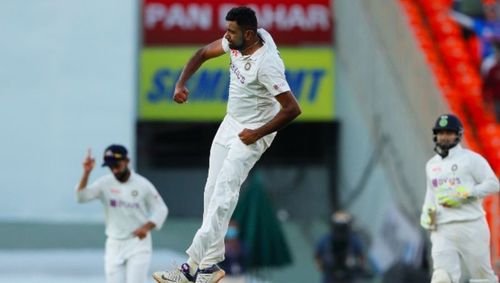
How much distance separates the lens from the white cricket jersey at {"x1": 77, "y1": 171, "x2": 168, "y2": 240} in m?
14.6

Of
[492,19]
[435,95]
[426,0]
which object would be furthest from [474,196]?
[426,0]

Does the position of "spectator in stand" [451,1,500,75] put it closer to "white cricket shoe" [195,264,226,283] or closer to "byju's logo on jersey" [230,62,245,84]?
A: "byju's logo on jersey" [230,62,245,84]

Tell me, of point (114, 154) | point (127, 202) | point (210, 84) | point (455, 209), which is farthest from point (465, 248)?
point (210, 84)

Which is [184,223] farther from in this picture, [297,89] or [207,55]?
[207,55]

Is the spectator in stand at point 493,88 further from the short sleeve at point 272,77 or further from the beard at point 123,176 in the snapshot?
the short sleeve at point 272,77

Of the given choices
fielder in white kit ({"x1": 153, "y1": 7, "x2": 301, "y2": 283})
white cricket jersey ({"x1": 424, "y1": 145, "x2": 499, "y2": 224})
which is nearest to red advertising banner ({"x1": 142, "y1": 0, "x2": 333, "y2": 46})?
white cricket jersey ({"x1": 424, "y1": 145, "x2": 499, "y2": 224})

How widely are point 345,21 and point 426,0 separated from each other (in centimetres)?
180

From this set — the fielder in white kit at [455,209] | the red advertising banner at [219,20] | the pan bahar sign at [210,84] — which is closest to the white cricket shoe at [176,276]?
the fielder in white kit at [455,209]

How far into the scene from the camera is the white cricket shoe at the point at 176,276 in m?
11.4

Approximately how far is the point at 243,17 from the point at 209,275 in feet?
6.62

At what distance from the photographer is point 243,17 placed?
11.2 meters

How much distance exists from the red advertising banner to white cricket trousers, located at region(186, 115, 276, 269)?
14908 mm

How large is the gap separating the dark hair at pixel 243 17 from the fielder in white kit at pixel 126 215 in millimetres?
3456

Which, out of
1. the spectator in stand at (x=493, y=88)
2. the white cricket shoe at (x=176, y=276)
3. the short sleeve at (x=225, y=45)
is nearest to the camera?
the white cricket shoe at (x=176, y=276)
